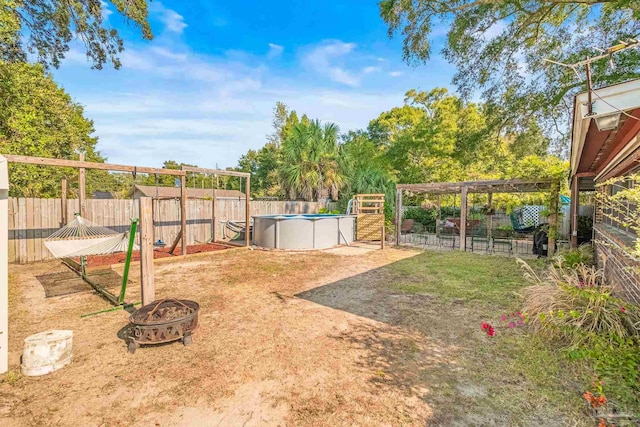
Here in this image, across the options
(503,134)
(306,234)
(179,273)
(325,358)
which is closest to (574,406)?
(325,358)

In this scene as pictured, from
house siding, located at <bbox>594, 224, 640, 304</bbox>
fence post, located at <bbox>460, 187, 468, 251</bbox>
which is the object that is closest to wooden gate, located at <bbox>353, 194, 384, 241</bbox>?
fence post, located at <bbox>460, 187, 468, 251</bbox>

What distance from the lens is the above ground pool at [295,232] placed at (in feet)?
30.2

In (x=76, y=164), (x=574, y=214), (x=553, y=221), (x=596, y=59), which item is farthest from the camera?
(x=553, y=221)

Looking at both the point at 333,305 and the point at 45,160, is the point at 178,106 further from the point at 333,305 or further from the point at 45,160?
the point at 333,305

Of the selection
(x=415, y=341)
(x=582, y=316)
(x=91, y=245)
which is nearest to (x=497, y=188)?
(x=582, y=316)

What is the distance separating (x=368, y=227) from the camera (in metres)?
11.3

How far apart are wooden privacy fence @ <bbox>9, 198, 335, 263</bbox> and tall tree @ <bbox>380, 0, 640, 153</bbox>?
7859 mm

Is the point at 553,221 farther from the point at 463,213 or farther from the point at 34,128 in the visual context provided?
the point at 34,128

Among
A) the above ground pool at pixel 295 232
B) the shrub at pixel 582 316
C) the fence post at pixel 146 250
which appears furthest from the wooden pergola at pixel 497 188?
the fence post at pixel 146 250

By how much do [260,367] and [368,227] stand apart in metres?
9.01

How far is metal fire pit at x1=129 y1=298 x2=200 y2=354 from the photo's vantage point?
2.79 meters

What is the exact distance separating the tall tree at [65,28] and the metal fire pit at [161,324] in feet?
22.1

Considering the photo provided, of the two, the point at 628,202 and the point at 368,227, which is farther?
the point at 368,227

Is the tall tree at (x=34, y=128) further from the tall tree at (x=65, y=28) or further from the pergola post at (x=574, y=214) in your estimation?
the pergola post at (x=574, y=214)
